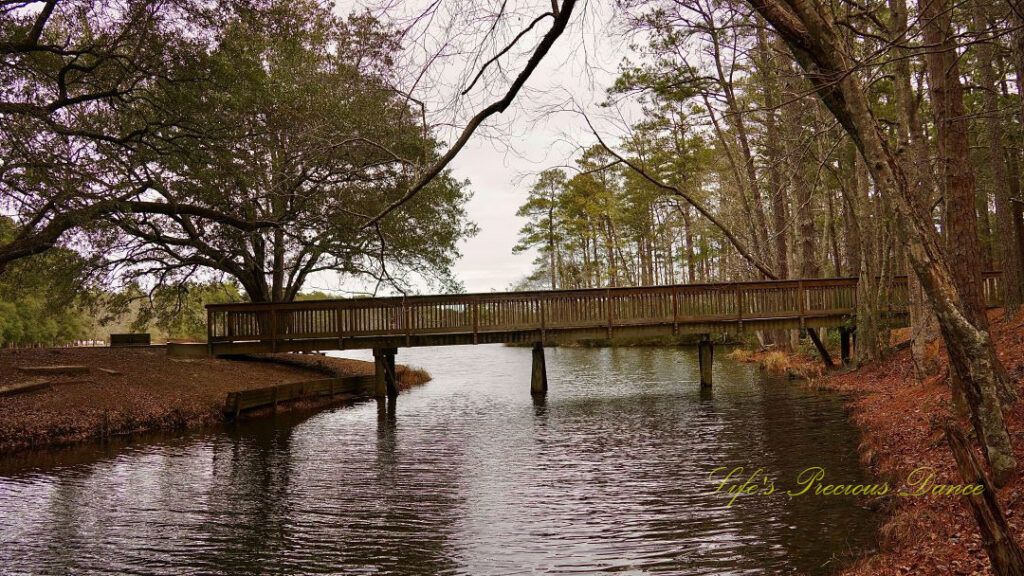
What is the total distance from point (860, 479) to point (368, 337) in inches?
561

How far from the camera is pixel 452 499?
871 centimetres

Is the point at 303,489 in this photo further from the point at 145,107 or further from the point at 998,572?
the point at 145,107

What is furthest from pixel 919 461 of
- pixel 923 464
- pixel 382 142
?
pixel 382 142

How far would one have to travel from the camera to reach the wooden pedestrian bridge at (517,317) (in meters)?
19.0

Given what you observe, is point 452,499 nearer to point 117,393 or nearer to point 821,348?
point 117,393

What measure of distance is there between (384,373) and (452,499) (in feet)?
41.2

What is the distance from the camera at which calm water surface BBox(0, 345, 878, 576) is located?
6379 mm

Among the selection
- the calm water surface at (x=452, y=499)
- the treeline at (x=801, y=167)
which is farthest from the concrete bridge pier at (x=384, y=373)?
the treeline at (x=801, y=167)

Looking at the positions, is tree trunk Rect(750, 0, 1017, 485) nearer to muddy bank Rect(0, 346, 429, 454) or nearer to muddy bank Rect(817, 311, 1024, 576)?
muddy bank Rect(817, 311, 1024, 576)

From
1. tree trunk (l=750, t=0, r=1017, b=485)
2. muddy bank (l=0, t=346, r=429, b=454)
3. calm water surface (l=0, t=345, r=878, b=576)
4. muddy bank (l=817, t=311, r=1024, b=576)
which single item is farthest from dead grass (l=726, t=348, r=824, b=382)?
muddy bank (l=0, t=346, r=429, b=454)

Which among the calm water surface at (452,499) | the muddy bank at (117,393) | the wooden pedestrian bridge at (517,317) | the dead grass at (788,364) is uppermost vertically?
the wooden pedestrian bridge at (517,317)

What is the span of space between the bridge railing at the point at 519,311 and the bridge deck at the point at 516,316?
0.10 ft

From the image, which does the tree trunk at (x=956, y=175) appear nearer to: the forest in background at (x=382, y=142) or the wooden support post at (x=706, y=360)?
the forest in background at (x=382, y=142)

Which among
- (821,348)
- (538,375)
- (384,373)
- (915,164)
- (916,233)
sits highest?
(915,164)
